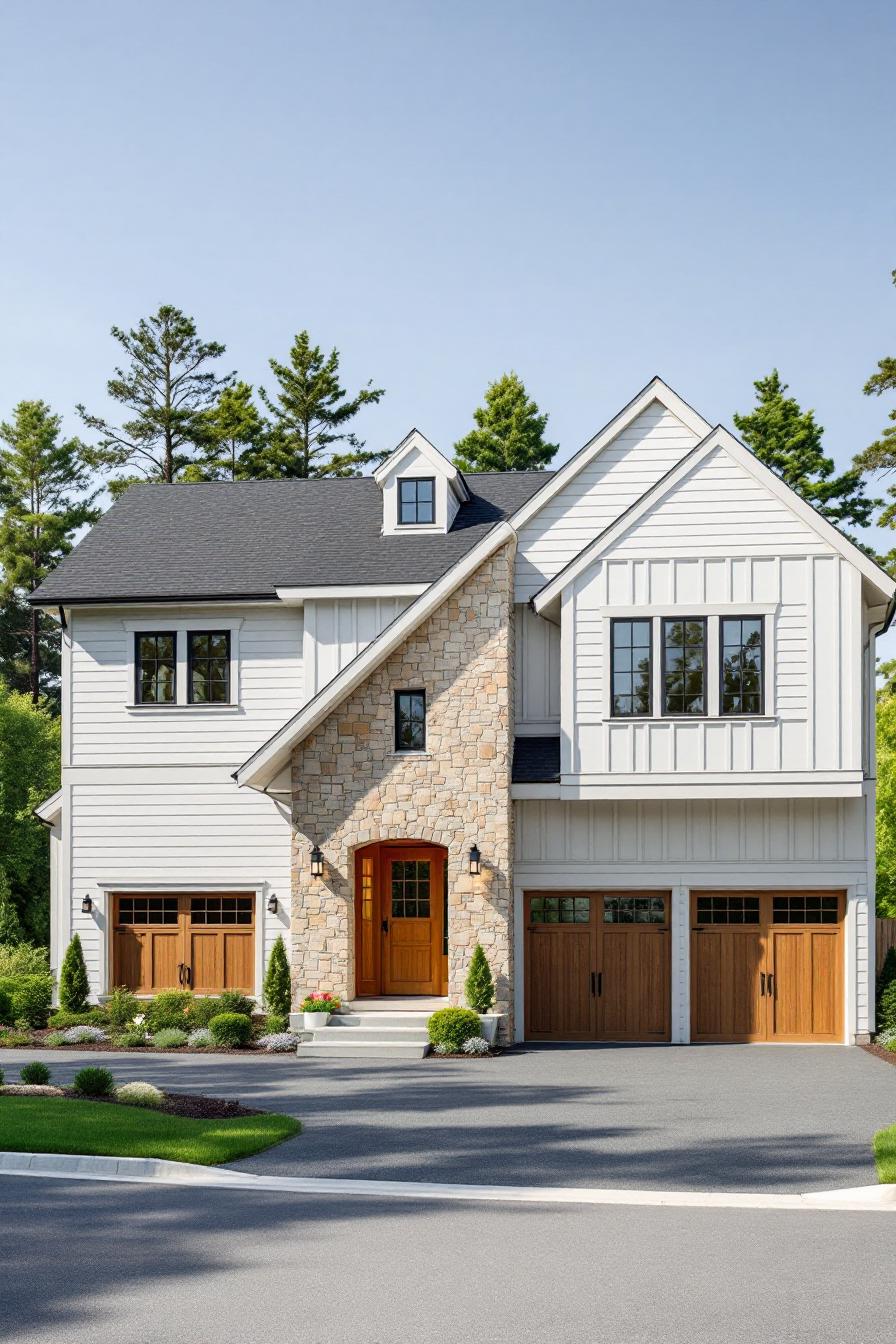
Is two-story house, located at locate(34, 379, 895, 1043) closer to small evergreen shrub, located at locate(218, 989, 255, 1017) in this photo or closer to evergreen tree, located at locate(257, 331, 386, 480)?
small evergreen shrub, located at locate(218, 989, 255, 1017)

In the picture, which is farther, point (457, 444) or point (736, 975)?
point (457, 444)

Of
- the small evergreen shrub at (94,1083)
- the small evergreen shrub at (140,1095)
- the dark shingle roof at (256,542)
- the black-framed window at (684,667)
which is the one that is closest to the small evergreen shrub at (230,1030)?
the small evergreen shrub at (94,1083)

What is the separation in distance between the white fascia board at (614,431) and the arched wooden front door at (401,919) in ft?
18.9

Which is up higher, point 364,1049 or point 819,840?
point 819,840

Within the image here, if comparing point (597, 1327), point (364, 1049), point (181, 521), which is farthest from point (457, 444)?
point (597, 1327)

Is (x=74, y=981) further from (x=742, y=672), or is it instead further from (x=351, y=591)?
(x=742, y=672)

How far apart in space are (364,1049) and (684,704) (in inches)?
271

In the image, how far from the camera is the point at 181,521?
85.9 feet

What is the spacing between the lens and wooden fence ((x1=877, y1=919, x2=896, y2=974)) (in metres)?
22.6

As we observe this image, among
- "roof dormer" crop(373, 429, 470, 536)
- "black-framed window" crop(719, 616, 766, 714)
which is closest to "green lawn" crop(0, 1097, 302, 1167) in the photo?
"black-framed window" crop(719, 616, 766, 714)

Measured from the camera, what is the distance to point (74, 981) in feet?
75.9

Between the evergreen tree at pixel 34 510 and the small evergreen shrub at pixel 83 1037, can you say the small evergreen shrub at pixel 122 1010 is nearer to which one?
the small evergreen shrub at pixel 83 1037

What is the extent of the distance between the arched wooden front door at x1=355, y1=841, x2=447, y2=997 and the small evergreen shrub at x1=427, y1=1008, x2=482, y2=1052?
256 centimetres

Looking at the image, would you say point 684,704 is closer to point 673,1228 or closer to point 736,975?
point 736,975
